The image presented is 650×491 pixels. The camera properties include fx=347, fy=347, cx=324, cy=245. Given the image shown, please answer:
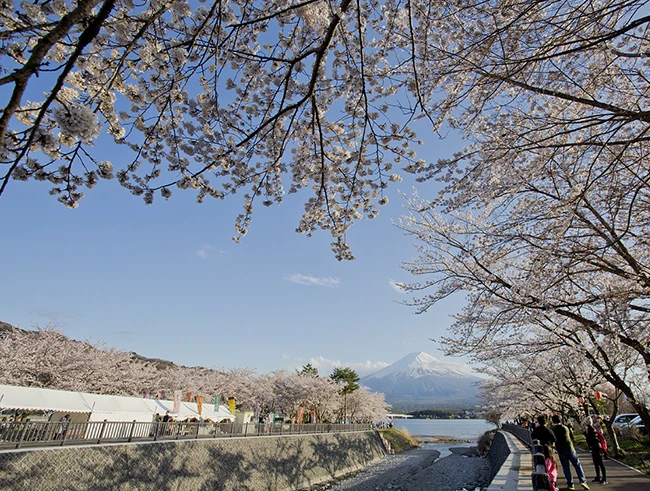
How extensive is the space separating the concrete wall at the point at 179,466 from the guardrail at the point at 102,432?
0.32 meters

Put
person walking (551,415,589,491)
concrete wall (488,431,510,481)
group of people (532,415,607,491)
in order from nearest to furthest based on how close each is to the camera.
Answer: group of people (532,415,607,491) → person walking (551,415,589,491) → concrete wall (488,431,510,481)

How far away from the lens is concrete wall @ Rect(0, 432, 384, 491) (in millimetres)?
7484

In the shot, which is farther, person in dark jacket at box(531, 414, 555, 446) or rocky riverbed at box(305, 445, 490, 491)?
rocky riverbed at box(305, 445, 490, 491)

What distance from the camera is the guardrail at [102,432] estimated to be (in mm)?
7520

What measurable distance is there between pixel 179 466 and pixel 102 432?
2.81m

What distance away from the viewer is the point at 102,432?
9.17 m

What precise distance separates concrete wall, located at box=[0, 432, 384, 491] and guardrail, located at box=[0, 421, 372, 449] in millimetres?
323

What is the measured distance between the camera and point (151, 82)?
323cm

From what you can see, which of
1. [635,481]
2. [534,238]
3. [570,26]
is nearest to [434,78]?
[570,26]

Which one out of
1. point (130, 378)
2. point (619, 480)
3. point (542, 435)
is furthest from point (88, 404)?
point (619, 480)

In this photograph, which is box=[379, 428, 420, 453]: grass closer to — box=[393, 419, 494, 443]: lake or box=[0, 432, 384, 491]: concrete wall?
box=[393, 419, 494, 443]: lake

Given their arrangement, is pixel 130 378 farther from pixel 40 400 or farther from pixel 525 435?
pixel 525 435

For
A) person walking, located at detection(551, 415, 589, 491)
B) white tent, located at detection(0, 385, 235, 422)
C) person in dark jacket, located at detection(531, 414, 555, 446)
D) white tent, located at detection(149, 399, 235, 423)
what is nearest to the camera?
person in dark jacket, located at detection(531, 414, 555, 446)

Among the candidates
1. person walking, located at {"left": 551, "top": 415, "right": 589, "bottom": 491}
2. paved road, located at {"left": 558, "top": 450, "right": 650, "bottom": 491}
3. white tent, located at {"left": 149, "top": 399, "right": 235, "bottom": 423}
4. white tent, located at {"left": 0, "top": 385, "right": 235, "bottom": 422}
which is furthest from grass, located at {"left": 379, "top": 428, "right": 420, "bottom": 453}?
person walking, located at {"left": 551, "top": 415, "right": 589, "bottom": 491}
